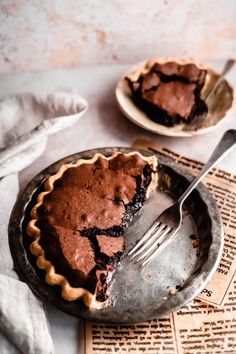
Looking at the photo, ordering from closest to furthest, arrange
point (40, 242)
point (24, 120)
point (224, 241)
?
point (40, 242) → point (224, 241) → point (24, 120)

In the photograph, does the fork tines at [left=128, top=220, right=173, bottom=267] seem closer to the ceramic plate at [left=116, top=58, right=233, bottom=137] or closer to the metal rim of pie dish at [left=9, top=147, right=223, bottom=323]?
the metal rim of pie dish at [left=9, top=147, right=223, bottom=323]

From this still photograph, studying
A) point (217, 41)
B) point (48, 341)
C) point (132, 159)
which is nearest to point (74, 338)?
point (48, 341)

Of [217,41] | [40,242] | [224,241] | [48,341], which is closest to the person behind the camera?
[48,341]

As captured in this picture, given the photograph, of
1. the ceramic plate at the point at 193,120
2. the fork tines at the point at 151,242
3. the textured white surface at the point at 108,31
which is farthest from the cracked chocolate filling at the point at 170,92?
the fork tines at the point at 151,242

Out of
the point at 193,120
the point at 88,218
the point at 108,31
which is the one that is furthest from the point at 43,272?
the point at 108,31

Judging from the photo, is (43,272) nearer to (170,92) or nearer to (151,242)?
(151,242)

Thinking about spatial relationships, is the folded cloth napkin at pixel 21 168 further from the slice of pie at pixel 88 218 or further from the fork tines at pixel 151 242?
the fork tines at pixel 151 242

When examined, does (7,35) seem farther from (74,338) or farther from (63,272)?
(74,338)
